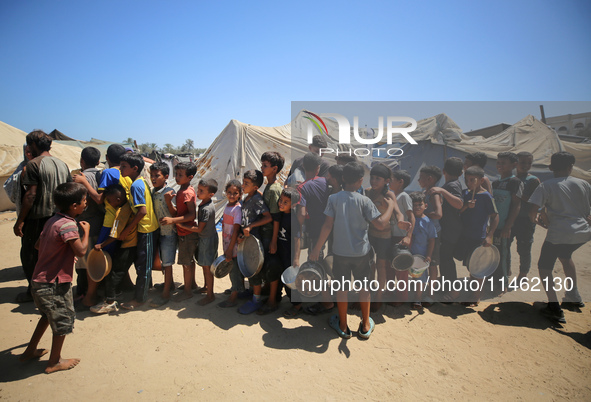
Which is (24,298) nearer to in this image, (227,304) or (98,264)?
(98,264)

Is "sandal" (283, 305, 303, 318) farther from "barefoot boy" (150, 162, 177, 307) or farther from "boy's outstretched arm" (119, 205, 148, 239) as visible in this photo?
"boy's outstretched arm" (119, 205, 148, 239)

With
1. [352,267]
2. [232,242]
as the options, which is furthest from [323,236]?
[232,242]

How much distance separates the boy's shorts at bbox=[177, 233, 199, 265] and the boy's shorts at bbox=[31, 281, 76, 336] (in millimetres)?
1250

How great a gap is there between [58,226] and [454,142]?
8.99m

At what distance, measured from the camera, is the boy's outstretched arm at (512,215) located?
151 inches

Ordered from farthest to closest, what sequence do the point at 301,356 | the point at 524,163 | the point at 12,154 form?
the point at 12,154
the point at 524,163
the point at 301,356

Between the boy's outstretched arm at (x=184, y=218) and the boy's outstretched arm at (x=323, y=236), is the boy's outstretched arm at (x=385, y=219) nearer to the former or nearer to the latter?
the boy's outstretched arm at (x=323, y=236)

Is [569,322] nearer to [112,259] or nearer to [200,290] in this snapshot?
[200,290]

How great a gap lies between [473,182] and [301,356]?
9.36 feet

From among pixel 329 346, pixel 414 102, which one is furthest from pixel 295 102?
pixel 329 346

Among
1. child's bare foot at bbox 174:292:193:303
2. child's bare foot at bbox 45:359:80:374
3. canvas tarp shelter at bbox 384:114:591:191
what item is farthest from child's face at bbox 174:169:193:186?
canvas tarp shelter at bbox 384:114:591:191

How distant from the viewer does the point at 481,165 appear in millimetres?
3812

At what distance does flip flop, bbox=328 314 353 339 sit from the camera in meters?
3.02

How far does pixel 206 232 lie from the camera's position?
359 cm
